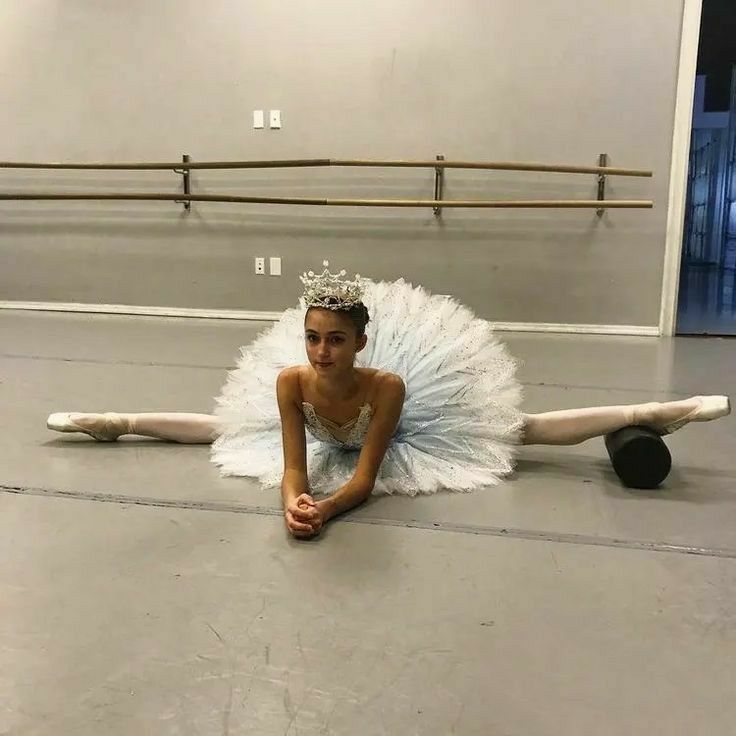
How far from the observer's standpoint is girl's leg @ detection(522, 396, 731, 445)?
1621mm

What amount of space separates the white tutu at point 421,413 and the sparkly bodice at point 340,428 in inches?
1.8

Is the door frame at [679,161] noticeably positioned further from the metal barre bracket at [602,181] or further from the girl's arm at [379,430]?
the girl's arm at [379,430]

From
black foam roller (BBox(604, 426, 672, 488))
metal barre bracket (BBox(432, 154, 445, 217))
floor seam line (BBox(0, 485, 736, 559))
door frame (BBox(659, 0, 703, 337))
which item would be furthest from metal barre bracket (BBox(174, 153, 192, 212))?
black foam roller (BBox(604, 426, 672, 488))

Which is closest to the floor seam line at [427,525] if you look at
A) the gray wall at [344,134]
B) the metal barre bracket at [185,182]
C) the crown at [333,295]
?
the crown at [333,295]

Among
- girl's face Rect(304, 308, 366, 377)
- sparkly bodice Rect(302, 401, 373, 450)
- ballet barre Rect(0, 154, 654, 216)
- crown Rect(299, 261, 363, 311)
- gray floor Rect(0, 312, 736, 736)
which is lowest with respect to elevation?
gray floor Rect(0, 312, 736, 736)

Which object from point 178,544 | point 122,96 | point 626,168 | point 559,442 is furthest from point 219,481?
point 122,96

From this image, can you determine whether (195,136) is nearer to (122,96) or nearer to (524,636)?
(122,96)

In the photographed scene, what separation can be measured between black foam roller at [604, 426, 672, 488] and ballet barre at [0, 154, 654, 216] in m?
2.47

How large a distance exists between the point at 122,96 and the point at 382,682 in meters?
4.31

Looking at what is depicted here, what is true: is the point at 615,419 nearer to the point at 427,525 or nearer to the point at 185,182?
the point at 427,525

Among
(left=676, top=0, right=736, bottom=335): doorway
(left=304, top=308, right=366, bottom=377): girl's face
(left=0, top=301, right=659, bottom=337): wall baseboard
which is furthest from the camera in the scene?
(left=676, top=0, right=736, bottom=335): doorway

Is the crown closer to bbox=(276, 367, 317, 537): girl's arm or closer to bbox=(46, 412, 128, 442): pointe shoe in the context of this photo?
bbox=(276, 367, 317, 537): girl's arm

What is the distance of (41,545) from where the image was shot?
1303 mm

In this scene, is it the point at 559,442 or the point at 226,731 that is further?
the point at 559,442
